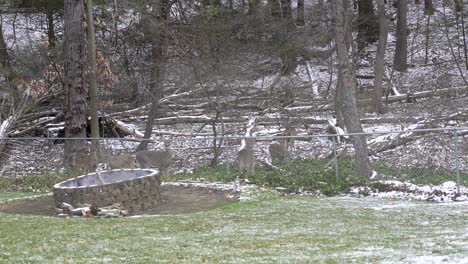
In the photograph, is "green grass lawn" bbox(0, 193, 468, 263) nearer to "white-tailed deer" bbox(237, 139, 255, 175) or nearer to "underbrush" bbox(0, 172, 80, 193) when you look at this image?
"underbrush" bbox(0, 172, 80, 193)

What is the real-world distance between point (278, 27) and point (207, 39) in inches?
200

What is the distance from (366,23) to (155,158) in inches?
714

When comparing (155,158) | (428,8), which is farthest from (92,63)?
(428,8)

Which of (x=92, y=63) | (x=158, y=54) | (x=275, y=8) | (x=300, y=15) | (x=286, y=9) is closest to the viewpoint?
(x=92, y=63)

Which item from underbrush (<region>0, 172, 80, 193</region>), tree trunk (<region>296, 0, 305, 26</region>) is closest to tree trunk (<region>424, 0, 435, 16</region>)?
tree trunk (<region>296, 0, 305, 26</region>)

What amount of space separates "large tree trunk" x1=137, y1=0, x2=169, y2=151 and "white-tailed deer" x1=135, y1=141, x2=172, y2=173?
2.78m

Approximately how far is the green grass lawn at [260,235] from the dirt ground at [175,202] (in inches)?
33.1

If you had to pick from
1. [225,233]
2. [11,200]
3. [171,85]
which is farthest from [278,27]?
[225,233]

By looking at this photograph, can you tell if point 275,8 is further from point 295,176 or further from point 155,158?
point 295,176

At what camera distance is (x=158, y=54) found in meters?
24.0

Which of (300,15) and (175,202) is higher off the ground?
(300,15)

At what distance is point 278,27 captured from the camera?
30031 mm

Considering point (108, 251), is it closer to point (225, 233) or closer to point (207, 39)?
point (225, 233)

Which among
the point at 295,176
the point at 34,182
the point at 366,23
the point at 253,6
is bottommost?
the point at 295,176
